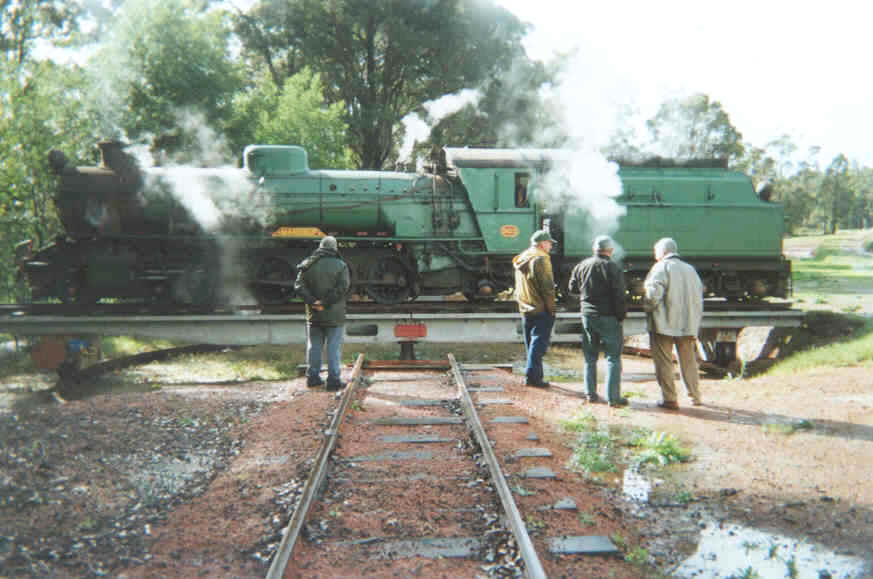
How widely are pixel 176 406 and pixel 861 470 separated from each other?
22.5ft

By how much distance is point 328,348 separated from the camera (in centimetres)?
801

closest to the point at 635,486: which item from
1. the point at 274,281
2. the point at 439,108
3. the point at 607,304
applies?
the point at 607,304

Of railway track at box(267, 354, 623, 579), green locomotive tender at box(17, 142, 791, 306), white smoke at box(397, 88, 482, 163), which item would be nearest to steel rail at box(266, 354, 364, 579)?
railway track at box(267, 354, 623, 579)

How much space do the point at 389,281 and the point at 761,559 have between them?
9056 millimetres

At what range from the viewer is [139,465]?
5.14 m

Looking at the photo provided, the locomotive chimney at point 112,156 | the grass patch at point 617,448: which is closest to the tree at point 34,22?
the locomotive chimney at point 112,156

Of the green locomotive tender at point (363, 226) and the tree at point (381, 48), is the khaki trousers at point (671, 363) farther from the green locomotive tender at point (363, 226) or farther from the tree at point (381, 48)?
the tree at point (381, 48)

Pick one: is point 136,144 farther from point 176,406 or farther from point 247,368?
point 176,406

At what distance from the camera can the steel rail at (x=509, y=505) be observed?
322cm

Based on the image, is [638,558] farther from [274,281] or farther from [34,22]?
[34,22]

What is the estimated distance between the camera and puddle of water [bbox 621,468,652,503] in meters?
4.52

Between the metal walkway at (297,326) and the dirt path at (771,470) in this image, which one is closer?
the dirt path at (771,470)

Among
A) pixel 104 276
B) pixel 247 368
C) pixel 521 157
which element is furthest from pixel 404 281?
pixel 104 276

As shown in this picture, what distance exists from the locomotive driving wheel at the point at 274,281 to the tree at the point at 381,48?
16963 mm
